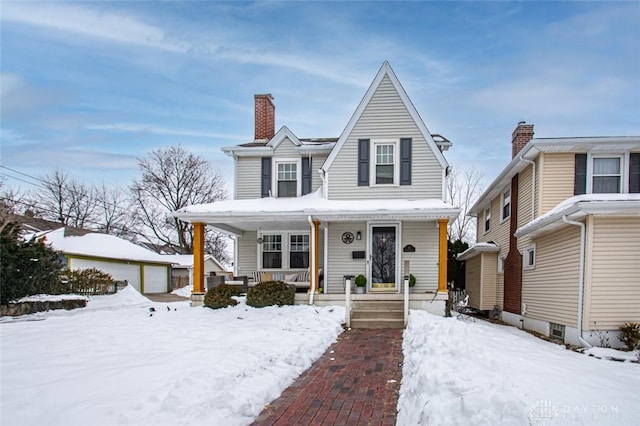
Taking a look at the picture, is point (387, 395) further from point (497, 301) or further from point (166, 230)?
point (166, 230)

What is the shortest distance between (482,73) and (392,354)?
10.6 metres

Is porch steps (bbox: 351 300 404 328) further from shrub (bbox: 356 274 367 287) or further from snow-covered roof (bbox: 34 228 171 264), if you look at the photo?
snow-covered roof (bbox: 34 228 171 264)

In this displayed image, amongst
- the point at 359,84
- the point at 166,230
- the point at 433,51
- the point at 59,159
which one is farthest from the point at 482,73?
the point at 59,159

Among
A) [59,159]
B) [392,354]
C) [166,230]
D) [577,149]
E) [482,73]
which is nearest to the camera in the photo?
[392,354]

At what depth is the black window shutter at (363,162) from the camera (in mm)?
14938

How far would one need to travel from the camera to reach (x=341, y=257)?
48.8 feet

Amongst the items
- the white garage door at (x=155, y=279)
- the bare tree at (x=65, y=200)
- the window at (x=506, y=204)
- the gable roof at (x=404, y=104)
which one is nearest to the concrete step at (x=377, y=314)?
the gable roof at (x=404, y=104)

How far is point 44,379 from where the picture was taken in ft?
17.3

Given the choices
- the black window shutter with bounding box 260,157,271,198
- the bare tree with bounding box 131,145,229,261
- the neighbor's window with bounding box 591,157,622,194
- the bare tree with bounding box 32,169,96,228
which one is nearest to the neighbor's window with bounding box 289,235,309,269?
the black window shutter with bounding box 260,157,271,198

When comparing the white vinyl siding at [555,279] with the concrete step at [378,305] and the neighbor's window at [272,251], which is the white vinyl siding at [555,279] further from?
the neighbor's window at [272,251]

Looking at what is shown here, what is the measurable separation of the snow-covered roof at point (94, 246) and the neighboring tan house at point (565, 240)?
20425 millimetres

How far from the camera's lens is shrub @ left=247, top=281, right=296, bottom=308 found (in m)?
12.6

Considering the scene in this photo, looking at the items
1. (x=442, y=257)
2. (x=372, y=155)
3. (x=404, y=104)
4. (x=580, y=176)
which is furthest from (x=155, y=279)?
(x=580, y=176)

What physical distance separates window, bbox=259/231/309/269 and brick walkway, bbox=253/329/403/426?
23.8ft
